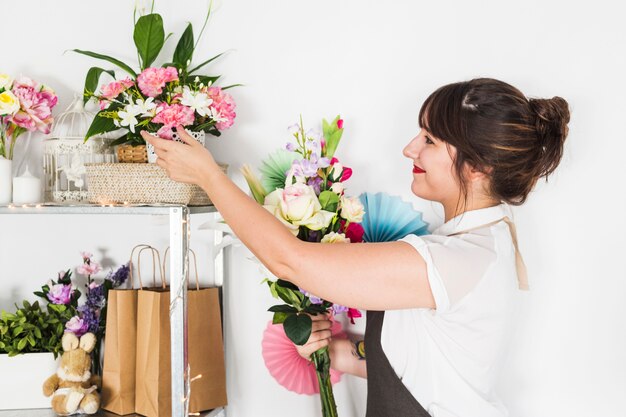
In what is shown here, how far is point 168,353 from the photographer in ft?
4.67

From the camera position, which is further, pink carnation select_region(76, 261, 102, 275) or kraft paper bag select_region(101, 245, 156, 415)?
pink carnation select_region(76, 261, 102, 275)

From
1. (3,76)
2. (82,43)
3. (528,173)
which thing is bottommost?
(528,173)

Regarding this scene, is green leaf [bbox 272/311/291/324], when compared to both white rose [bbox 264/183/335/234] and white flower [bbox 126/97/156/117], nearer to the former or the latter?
white rose [bbox 264/183/335/234]

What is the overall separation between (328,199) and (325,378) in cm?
46

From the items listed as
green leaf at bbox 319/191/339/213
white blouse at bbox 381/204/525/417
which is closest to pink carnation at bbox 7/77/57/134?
green leaf at bbox 319/191/339/213

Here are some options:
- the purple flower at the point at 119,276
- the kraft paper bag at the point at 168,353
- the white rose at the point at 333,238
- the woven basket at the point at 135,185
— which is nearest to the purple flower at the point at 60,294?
the purple flower at the point at 119,276

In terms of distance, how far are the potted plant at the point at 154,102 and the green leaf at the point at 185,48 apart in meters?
0.05

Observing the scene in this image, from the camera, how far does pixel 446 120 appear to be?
1.10 metres

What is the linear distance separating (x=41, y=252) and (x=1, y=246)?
114mm

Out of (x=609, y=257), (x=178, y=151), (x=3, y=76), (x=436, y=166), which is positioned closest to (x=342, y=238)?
(x=436, y=166)

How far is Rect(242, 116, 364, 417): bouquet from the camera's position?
1155 millimetres

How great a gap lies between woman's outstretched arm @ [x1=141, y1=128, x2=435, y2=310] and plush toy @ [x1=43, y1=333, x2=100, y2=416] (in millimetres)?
→ 706

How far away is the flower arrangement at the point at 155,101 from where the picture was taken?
49.6 inches

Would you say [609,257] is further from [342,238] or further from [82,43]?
[82,43]
